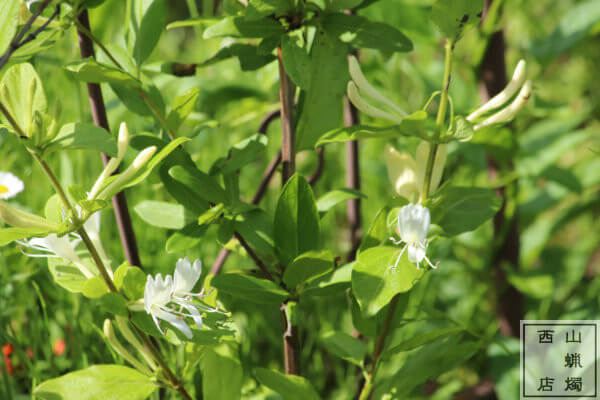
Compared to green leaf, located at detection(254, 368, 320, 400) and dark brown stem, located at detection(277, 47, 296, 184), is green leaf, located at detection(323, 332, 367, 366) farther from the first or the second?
dark brown stem, located at detection(277, 47, 296, 184)

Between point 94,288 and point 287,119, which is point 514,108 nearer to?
point 287,119

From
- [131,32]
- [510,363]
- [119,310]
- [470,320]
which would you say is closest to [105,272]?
[119,310]

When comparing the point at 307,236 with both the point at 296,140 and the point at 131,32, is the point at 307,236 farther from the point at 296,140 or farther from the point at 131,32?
→ the point at 131,32

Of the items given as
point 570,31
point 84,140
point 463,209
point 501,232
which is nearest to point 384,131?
point 463,209

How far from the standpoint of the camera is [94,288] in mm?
439

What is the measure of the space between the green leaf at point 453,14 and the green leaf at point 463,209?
140mm

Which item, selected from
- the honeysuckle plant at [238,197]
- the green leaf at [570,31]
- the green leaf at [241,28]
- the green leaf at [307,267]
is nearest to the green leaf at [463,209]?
the honeysuckle plant at [238,197]

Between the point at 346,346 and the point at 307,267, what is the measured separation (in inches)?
5.4

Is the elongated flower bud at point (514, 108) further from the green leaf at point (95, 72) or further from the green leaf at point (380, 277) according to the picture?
the green leaf at point (95, 72)

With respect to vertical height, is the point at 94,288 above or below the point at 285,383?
above

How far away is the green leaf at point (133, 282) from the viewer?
0.46m

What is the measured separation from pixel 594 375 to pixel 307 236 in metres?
0.52

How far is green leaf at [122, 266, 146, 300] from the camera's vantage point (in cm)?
46

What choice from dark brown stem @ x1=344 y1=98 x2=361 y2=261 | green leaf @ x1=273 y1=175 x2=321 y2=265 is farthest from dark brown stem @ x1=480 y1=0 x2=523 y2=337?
green leaf @ x1=273 y1=175 x2=321 y2=265
